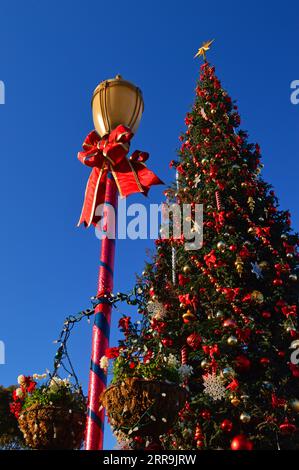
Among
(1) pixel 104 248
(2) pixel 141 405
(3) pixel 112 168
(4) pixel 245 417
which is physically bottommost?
(2) pixel 141 405

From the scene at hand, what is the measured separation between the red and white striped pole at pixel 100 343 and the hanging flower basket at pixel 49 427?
0.59ft

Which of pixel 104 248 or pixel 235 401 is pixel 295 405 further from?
pixel 104 248

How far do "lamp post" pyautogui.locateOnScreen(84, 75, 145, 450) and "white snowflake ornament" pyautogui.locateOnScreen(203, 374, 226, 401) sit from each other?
3.26 meters

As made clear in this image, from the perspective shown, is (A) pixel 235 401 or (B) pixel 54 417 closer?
(B) pixel 54 417

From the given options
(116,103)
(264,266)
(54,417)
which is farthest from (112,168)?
(264,266)

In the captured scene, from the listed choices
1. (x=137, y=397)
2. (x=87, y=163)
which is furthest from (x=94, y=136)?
(x=137, y=397)

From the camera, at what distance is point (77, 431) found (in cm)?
459

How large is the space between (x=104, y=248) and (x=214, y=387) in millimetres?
3482

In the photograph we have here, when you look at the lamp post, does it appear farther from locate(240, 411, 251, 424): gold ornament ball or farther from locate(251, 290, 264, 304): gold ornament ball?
locate(251, 290, 264, 304): gold ornament ball

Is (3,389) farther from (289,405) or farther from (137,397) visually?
(137,397)

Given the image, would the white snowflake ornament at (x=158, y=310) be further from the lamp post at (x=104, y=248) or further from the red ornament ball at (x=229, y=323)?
the lamp post at (x=104, y=248)

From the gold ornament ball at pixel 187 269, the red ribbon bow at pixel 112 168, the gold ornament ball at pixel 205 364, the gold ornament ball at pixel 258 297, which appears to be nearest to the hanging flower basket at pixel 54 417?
the red ribbon bow at pixel 112 168

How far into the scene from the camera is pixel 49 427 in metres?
4.45

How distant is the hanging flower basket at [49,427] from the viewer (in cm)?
443
